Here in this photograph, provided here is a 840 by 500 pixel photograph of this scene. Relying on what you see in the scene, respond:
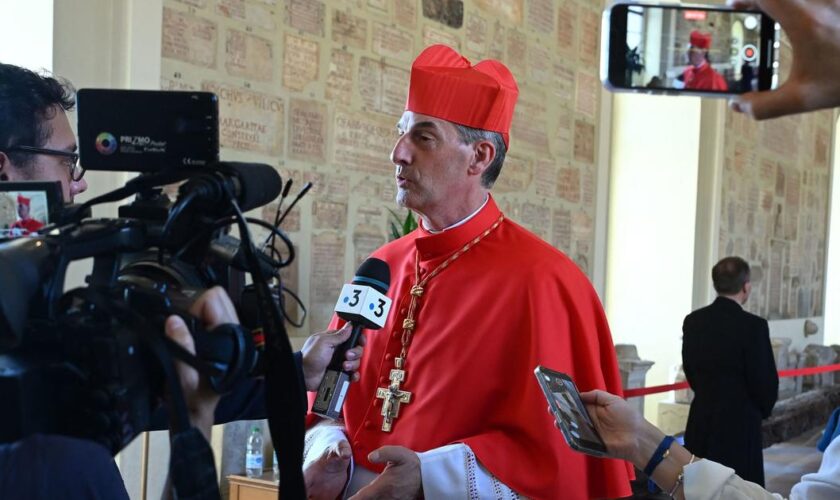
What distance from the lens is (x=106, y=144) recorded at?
1.27 m

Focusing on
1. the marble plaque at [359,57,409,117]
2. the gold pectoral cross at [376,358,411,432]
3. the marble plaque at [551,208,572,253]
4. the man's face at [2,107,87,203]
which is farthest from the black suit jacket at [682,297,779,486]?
the man's face at [2,107,87,203]

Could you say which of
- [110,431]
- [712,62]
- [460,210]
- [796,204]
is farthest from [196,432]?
[796,204]

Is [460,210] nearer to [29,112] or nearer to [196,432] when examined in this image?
[29,112]

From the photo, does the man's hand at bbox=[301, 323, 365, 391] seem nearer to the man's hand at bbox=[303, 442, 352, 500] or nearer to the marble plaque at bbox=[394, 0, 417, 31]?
the man's hand at bbox=[303, 442, 352, 500]

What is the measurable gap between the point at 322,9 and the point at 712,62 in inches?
143

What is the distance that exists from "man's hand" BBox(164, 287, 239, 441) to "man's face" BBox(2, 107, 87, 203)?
903 mm

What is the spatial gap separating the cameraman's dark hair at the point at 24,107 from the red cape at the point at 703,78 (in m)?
1.27

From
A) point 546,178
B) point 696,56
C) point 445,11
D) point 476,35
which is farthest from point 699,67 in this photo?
point 546,178

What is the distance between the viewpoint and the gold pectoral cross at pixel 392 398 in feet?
8.46

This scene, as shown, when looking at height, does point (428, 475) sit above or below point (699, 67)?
below

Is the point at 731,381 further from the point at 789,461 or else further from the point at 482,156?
the point at 789,461

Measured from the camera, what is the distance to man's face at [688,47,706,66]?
1.76m

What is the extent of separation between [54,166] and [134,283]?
976mm

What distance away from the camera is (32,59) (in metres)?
3.73
